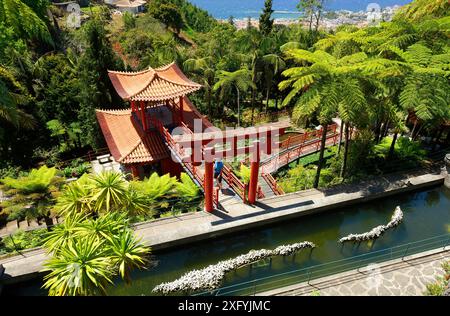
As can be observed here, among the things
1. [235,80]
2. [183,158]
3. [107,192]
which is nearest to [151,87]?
[183,158]

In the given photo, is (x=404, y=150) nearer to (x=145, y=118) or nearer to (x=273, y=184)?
(x=273, y=184)

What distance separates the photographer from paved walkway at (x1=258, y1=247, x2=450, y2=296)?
951cm

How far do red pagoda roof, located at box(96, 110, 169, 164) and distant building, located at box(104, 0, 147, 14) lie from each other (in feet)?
185

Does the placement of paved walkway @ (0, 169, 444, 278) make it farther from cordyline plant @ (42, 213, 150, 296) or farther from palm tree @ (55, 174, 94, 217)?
cordyline plant @ (42, 213, 150, 296)

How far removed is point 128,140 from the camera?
656 inches

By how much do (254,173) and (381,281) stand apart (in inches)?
216

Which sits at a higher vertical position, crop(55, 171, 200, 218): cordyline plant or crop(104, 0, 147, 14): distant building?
crop(104, 0, 147, 14): distant building

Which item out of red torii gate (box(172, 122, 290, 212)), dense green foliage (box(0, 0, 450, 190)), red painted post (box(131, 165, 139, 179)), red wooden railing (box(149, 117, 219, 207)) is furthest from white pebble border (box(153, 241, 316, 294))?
red painted post (box(131, 165, 139, 179))

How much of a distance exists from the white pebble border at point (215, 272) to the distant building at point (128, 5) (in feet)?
221

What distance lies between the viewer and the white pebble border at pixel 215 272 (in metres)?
10.2

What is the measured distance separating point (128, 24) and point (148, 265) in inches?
1837

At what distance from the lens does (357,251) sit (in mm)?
11805

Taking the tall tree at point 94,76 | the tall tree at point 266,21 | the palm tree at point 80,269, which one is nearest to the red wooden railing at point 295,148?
the palm tree at point 80,269

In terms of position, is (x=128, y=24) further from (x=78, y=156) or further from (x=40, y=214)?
(x=40, y=214)
